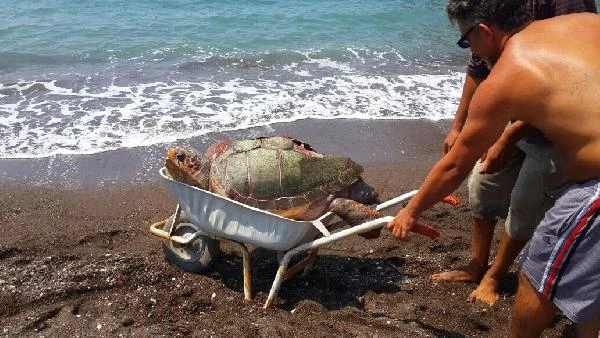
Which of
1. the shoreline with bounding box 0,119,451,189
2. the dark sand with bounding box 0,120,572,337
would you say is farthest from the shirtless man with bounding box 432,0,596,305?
the shoreline with bounding box 0,119,451,189

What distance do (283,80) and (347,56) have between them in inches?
79.2

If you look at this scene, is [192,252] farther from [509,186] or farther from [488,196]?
[509,186]

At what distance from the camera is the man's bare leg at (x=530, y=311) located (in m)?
2.33

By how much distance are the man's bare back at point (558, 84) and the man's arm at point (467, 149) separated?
27 mm

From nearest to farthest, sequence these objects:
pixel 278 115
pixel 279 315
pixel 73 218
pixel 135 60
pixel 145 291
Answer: pixel 279 315 → pixel 145 291 → pixel 73 218 → pixel 278 115 → pixel 135 60

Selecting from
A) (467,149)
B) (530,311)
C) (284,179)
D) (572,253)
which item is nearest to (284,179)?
(284,179)

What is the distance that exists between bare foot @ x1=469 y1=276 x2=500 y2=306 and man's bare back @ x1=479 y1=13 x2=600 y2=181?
4.61ft

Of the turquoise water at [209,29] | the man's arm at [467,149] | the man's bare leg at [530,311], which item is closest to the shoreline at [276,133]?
the man's arm at [467,149]

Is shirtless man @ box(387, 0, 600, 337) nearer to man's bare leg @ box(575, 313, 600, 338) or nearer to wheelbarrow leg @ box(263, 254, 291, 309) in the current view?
man's bare leg @ box(575, 313, 600, 338)

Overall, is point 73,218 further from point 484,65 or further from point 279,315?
point 484,65

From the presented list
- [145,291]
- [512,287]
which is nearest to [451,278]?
[512,287]

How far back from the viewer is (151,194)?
4836mm

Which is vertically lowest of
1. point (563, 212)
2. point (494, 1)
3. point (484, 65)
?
point (563, 212)

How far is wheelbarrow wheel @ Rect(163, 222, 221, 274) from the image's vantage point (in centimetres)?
349
